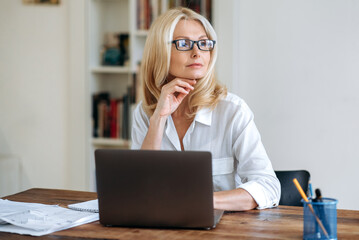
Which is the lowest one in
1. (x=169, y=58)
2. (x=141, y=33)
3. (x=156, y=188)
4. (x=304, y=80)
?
(x=156, y=188)

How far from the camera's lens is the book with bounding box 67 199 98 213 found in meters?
1.56

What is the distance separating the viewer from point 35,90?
3744 mm

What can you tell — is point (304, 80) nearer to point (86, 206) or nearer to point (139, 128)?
point (139, 128)

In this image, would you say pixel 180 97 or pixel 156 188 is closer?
pixel 156 188

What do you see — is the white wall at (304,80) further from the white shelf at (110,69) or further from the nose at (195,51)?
the nose at (195,51)

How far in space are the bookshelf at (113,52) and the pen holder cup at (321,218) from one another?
2.33 m

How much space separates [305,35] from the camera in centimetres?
303

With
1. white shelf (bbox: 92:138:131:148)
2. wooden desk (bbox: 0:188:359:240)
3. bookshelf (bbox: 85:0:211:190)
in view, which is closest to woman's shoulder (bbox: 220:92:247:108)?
wooden desk (bbox: 0:188:359:240)

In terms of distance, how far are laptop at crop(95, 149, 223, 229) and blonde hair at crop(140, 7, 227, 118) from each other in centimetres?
77

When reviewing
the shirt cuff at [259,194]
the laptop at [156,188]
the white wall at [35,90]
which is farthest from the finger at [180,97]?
the white wall at [35,90]

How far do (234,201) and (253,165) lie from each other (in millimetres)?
285

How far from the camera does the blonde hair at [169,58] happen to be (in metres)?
2.06

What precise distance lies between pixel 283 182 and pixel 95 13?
2.22 m

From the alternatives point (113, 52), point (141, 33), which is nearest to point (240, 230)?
point (141, 33)
